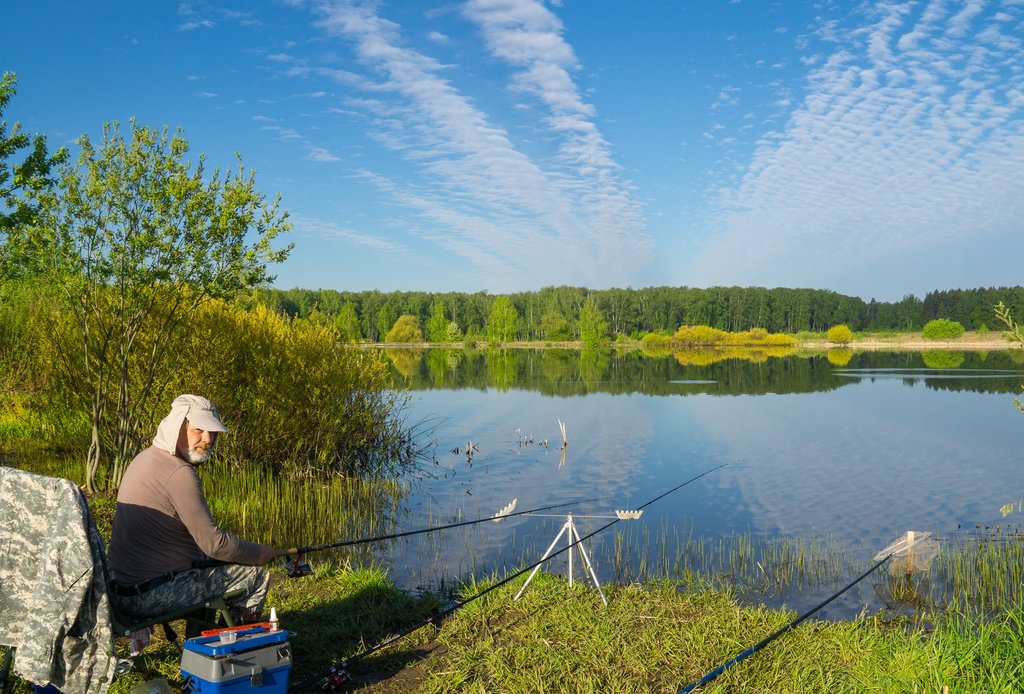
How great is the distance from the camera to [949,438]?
2045 centimetres

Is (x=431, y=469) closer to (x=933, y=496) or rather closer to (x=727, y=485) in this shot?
(x=727, y=485)

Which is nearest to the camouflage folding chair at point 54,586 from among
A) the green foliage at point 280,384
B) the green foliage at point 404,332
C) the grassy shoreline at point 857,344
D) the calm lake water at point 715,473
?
the calm lake water at point 715,473

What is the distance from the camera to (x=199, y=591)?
14.1 feet

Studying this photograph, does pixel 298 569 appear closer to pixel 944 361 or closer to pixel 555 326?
pixel 944 361

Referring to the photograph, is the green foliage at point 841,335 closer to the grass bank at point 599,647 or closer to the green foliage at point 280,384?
the green foliage at point 280,384

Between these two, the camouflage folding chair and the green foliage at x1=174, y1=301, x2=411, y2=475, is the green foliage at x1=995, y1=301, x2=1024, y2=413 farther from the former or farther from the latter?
the green foliage at x1=174, y1=301, x2=411, y2=475

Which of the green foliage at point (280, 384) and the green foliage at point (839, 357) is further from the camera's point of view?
the green foliage at point (839, 357)

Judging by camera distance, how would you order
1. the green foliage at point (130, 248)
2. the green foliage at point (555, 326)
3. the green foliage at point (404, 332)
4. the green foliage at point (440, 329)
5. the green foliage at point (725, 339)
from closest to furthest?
1. the green foliage at point (130, 248)
2. the green foliage at point (725, 339)
3. the green foliage at point (404, 332)
4. the green foliage at point (440, 329)
5. the green foliage at point (555, 326)

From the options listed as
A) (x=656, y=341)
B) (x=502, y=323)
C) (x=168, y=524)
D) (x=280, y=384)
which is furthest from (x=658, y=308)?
(x=168, y=524)

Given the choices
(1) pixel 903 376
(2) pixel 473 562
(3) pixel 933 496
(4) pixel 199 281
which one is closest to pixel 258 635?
(2) pixel 473 562

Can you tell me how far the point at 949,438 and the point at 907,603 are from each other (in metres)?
14.4

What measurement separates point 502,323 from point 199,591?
110m

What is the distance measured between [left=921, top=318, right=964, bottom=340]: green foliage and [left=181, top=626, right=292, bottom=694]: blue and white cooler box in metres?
122

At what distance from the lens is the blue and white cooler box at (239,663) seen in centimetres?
352
